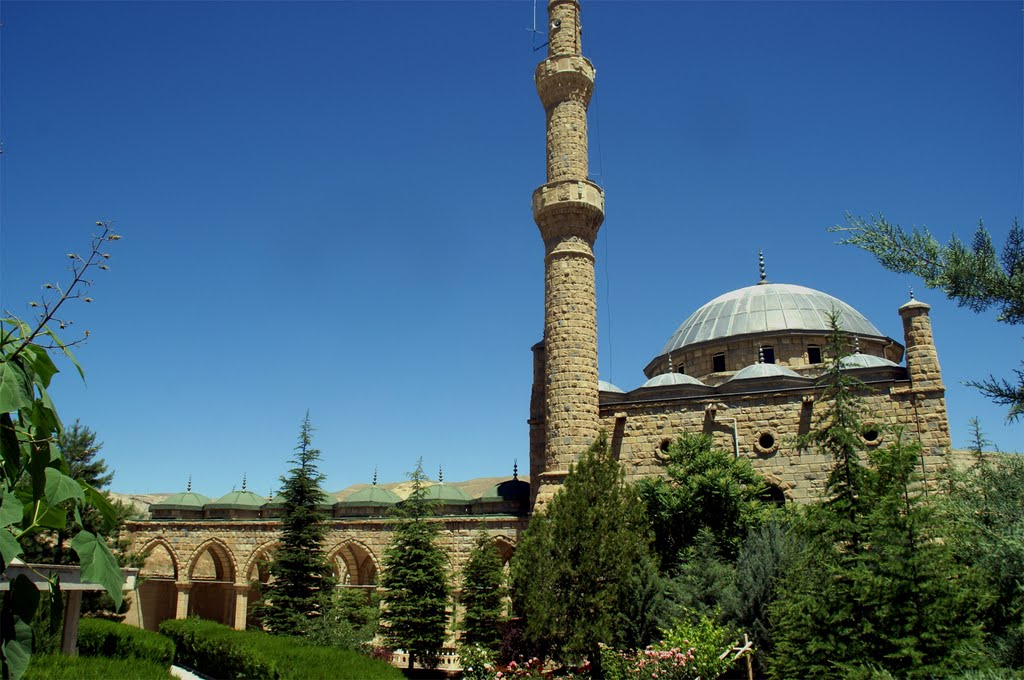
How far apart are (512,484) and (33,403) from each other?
20.4 metres

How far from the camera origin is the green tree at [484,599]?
17062 millimetres

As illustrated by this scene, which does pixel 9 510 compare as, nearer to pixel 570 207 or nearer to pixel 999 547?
pixel 999 547

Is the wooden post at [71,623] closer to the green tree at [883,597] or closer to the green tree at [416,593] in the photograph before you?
the green tree at [416,593]

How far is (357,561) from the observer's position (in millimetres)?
22969

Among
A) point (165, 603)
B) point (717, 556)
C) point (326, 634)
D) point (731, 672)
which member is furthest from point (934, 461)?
point (165, 603)

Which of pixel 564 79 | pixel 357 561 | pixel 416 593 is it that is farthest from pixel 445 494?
pixel 564 79

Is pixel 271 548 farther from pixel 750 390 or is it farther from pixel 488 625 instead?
pixel 750 390

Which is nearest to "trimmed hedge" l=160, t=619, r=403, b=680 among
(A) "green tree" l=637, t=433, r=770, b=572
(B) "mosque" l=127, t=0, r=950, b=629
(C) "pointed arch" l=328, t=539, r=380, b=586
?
(B) "mosque" l=127, t=0, r=950, b=629

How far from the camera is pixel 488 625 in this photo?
56.4ft

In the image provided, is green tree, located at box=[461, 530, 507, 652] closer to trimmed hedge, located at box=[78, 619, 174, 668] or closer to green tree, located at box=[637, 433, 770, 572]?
green tree, located at box=[637, 433, 770, 572]

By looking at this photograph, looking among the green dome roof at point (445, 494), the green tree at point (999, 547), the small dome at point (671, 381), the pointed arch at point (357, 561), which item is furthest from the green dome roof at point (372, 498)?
the green tree at point (999, 547)

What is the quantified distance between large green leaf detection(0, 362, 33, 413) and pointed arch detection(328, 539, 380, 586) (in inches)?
796

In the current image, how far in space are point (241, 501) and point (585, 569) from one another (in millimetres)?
15059

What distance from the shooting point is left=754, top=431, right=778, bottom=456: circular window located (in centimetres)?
1905
